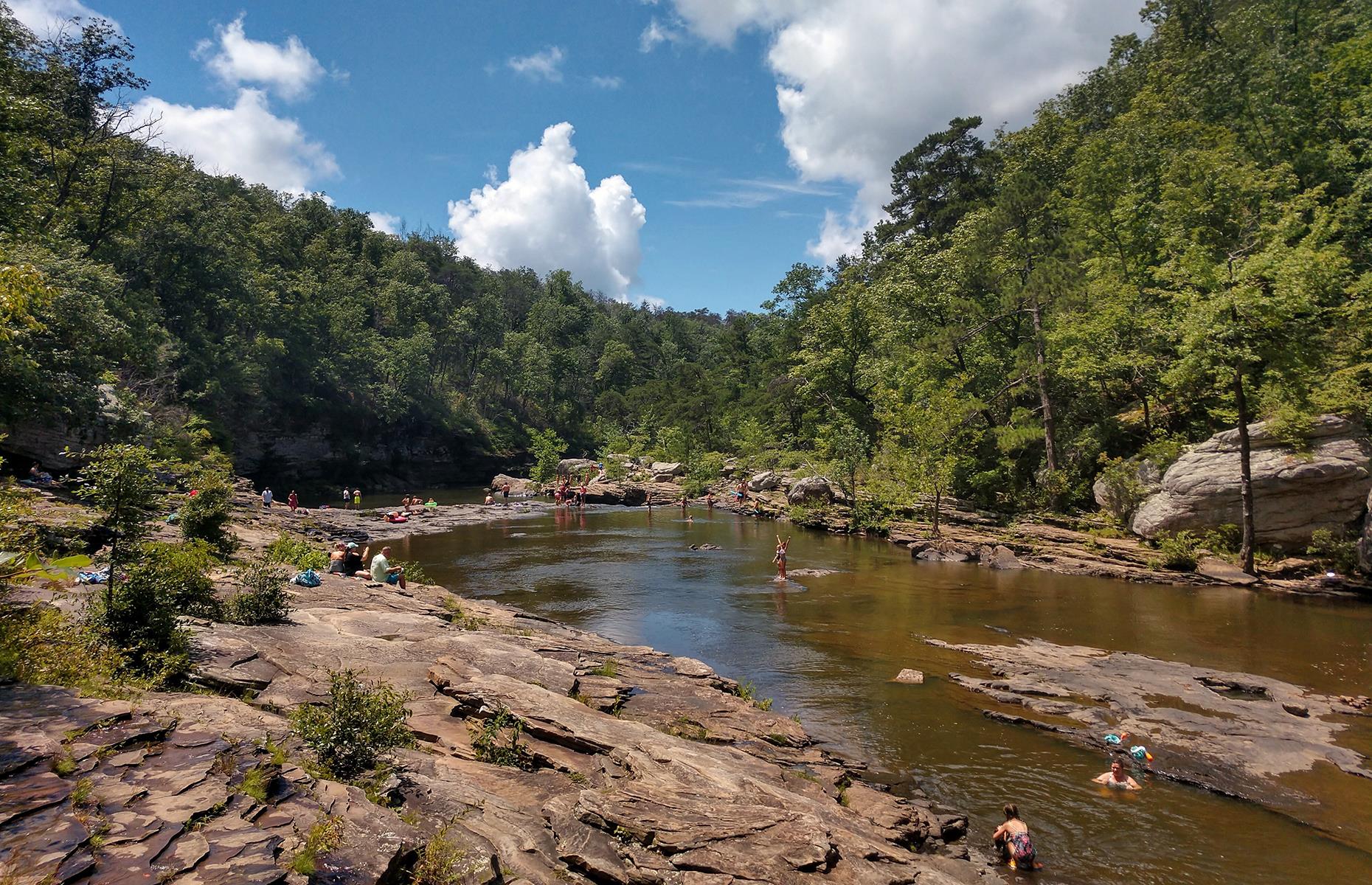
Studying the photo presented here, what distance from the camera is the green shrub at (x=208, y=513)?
63.9 feet

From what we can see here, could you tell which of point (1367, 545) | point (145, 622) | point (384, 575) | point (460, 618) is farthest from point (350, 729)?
point (1367, 545)

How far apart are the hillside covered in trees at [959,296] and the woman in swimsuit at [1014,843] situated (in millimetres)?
14021

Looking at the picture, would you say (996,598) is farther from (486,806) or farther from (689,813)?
(486,806)

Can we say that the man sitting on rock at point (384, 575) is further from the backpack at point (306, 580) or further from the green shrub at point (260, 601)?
the green shrub at point (260, 601)

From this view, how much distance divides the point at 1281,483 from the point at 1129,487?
6.79m

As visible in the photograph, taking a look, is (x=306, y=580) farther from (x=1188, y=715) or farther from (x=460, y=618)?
(x=1188, y=715)

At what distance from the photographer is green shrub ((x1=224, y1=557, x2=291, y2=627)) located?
12.9 m

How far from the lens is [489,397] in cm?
9875

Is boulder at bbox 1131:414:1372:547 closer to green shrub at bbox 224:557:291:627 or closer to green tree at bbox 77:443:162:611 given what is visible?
green shrub at bbox 224:557:291:627

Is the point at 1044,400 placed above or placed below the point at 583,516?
above

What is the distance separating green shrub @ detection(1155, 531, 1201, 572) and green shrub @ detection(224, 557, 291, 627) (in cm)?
3154

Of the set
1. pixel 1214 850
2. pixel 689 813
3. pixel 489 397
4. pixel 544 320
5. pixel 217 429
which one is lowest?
pixel 1214 850

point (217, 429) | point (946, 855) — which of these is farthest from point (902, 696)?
point (217, 429)

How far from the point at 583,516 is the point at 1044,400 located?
3340 centimetres
